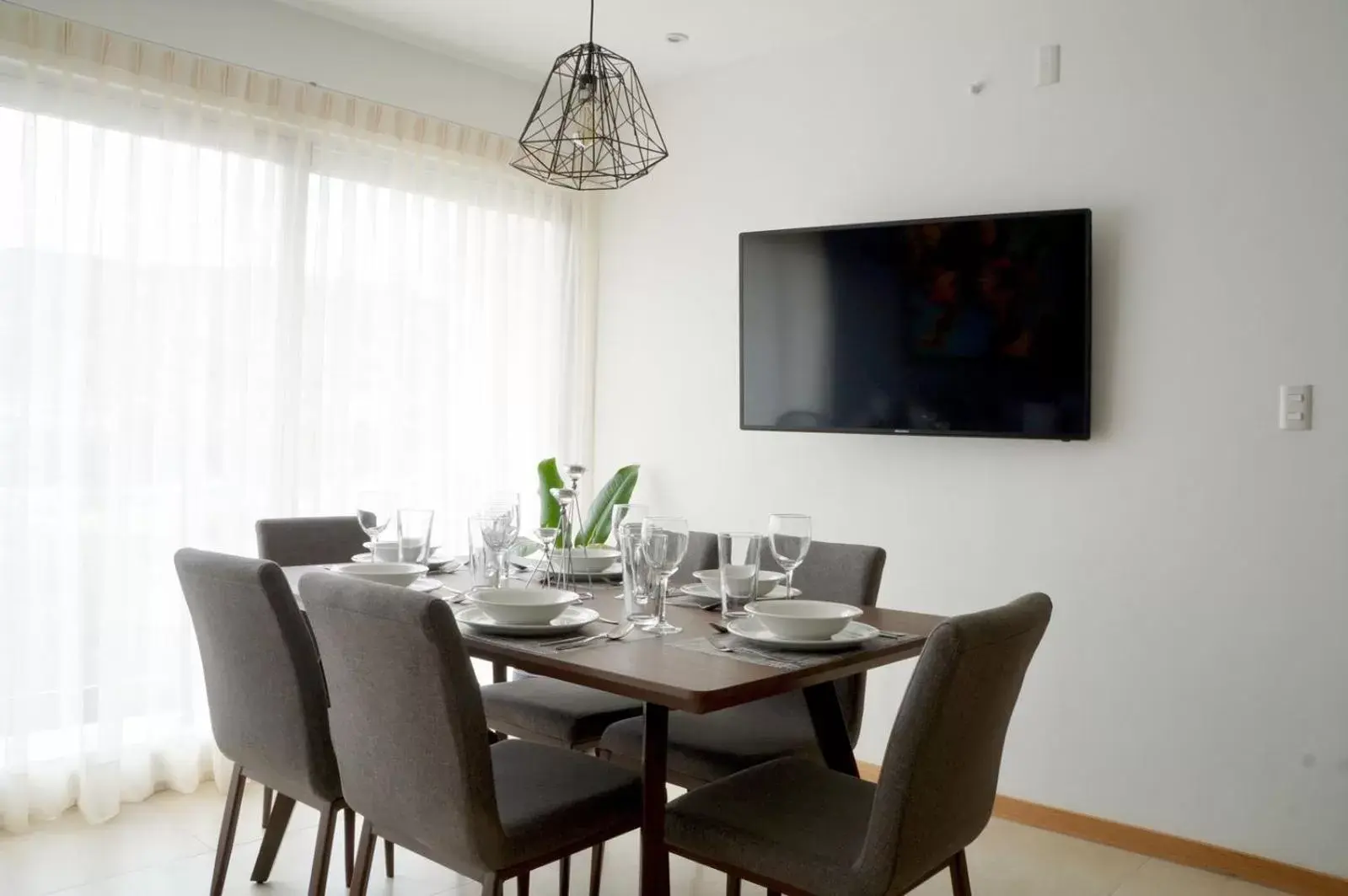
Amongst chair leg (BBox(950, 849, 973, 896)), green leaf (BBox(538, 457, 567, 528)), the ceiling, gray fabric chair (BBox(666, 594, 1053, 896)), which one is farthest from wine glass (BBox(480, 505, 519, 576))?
the ceiling

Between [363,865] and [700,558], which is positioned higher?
[700,558]

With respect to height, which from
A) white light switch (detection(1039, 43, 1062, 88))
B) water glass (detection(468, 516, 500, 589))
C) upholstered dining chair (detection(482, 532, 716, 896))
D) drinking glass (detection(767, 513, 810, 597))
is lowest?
upholstered dining chair (detection(482, 532, 716, 896))

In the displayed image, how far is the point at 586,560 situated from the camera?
2.82 metres

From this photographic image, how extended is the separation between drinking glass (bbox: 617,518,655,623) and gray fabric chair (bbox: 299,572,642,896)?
338 millimetres

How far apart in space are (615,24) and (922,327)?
59.9 inches

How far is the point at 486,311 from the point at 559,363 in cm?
43

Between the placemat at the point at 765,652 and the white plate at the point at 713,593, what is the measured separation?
0.33m

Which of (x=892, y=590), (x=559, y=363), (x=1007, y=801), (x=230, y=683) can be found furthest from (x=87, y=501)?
(x=1007, y=801)

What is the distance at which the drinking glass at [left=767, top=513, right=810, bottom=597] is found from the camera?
2234 millimetres

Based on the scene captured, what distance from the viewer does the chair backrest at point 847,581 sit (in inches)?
105

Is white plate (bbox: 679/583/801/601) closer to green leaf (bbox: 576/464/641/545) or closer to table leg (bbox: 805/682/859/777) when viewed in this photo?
table leg (bbox: 805/682/859/777)

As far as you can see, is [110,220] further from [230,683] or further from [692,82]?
[692,82]

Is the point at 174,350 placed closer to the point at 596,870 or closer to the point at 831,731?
the point at 596,870

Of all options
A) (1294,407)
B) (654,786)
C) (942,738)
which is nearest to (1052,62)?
(1294,407)
